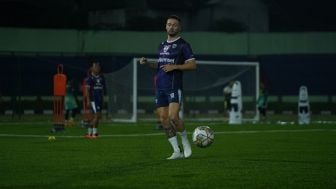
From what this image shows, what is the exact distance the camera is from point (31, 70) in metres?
37.2

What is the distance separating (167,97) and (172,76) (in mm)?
374

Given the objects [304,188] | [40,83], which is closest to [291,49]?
[40,83]

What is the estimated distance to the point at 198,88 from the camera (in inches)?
1363

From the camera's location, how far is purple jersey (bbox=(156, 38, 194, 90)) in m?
12.6

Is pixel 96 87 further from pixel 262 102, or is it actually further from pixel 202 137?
pixel 262 102

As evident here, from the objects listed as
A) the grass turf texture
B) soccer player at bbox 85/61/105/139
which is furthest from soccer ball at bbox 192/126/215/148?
soccer player at bbox 85/61/105/139

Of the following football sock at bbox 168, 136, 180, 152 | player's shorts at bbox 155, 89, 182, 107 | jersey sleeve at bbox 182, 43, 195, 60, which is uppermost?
jersey sleeve at bbox 182, 43, 195, 60

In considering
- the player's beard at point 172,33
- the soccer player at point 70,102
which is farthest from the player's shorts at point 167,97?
the soccer player at point 70,102

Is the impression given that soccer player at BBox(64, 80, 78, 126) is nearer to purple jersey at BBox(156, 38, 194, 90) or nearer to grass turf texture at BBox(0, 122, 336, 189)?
grass turf texture at BBox(0, 122, 336, 189)

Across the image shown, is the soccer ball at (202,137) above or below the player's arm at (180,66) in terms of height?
below

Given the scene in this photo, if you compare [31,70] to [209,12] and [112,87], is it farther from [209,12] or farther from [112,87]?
[209,12]

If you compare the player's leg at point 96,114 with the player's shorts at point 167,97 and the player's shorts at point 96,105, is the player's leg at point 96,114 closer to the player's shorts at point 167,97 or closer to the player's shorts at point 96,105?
the player's shorts at point 96,105

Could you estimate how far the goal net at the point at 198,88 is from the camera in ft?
108

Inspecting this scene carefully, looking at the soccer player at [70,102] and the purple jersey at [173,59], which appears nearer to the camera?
the purple jersey at [173,59]
